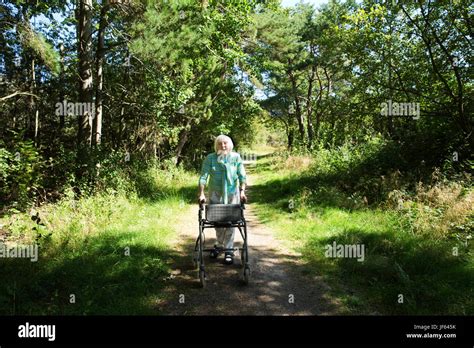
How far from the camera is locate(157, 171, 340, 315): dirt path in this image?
4750 mm

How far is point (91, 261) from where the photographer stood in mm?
5977

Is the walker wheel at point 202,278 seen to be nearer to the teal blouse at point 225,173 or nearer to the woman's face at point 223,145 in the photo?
the teal blouse at point 225,173

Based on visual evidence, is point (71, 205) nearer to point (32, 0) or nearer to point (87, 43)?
point (87, 43)

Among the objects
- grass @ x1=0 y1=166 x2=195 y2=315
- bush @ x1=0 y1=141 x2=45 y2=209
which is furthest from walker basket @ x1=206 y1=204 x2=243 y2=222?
bush @ x1=0 y1=141 x2=45 y2=209

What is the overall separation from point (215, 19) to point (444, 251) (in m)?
13.4

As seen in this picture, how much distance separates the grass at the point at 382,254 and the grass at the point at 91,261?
280cm

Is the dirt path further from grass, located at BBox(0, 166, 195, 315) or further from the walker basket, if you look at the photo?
the walker basket

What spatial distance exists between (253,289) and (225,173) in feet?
6.72

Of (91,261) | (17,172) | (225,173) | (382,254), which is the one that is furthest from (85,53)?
(382,254)

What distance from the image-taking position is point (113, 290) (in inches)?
201

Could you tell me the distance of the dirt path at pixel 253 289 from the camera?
4.75 meters

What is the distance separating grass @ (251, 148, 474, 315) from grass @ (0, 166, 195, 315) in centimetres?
280

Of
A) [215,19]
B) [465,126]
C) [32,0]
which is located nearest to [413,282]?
[465,126]

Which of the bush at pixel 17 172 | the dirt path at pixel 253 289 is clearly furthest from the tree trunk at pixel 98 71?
the dirt path at pixel 253 289
